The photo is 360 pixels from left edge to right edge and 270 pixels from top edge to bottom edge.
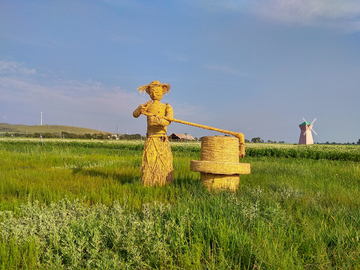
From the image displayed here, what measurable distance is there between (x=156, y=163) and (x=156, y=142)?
1.63 feet

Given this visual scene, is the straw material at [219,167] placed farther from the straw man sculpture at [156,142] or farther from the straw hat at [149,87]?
the straw hat at [149,87]

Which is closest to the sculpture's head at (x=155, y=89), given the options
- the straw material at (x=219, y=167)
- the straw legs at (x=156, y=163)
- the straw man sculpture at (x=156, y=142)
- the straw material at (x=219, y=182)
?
the straw man sculpture at (x=156, y=142)

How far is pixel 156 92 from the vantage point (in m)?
5.89

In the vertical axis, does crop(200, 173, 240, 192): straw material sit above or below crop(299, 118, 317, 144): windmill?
below

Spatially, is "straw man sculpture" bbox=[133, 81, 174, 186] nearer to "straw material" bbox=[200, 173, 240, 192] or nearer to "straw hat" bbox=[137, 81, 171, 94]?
"straw hat" bbox=[137, 81, 171, 94]

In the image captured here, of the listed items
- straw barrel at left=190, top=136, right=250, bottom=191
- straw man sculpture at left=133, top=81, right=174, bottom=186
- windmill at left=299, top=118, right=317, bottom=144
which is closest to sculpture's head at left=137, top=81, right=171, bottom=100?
straw man sculpture at left=133, top=81, right=174, bottom=186

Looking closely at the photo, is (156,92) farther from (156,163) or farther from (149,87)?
(156,163)

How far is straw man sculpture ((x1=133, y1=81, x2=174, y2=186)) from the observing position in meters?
5.52

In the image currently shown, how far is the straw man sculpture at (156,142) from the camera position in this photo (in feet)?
18.1

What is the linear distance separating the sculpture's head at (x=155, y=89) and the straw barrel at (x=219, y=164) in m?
1.73

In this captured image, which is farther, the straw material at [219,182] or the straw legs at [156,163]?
the straw legs at [156,163]

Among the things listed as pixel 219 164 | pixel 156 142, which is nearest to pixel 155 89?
pixel 156 142

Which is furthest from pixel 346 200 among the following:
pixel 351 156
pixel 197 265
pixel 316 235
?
pixel 351 156

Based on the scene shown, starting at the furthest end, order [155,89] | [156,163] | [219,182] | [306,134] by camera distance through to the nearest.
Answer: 1. [306,134]
2. [155,89]
3. [156,163]
4. [219,182]
